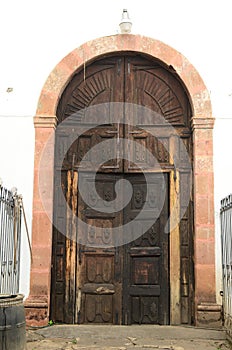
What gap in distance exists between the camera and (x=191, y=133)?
313 inches

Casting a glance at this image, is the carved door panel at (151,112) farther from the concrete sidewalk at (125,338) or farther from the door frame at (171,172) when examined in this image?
the concrete sidewalk at (125,338)

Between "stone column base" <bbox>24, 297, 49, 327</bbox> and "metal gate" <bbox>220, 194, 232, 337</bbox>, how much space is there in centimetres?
246

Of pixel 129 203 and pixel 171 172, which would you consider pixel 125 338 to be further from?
pixel 171 172

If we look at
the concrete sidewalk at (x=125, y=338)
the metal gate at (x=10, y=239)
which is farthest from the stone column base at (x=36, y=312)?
the metal gate at (x=10, y=239)

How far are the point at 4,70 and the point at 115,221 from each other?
9.24 ft

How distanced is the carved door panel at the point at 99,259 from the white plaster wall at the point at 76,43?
1054 millimetres

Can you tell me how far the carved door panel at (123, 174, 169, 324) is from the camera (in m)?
7.63

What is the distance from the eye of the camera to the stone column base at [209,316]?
725cm

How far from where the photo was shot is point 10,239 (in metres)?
6.99

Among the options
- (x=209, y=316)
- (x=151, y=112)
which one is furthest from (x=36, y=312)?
(x=151, y=112)

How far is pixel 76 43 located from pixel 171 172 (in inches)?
95.2

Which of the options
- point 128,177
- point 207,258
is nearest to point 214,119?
point 128,177

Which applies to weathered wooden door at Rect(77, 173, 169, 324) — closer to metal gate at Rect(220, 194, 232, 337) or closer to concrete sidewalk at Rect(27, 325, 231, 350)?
concrete sidewalk at Rect(27, 325, 231, 350)

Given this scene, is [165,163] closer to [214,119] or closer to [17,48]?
[214,119]
